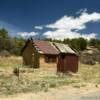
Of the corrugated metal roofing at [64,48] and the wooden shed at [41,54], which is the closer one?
the wooden shed at [41,54]

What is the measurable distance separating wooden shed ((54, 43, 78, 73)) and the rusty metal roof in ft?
2.80

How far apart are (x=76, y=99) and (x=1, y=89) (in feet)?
20.7

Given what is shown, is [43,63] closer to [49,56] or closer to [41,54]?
[49,56]

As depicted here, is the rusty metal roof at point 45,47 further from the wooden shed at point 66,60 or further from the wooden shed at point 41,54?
the wooden shed at point 66,60

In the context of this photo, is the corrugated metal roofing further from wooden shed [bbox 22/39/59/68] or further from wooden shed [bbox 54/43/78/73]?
wooden shed [bbox 22/39/59/68]

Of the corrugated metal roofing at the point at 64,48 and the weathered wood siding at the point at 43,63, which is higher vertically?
the corrugated metal roofing at the point at 64,48

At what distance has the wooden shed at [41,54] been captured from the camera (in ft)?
147

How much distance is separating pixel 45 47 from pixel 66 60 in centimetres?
398

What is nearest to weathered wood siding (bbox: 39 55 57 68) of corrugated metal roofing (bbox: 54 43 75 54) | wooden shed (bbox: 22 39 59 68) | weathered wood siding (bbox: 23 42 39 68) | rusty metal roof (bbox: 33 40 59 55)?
wooden shed (bbox: 22 39 59 68)

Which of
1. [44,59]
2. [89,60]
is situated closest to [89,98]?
[44,59]

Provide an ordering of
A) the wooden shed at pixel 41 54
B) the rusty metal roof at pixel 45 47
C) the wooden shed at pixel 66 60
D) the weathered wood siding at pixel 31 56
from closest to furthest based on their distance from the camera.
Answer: the wooden shed at pixel 41 54 → the rusty metal roof at pixel 45 47 → the weathered wood siding at pixel 31 56 → the wooden shed at pixel 66 60

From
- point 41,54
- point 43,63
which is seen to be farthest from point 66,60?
point 41,54

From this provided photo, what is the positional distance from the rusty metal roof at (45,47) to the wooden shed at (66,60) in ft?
2.80

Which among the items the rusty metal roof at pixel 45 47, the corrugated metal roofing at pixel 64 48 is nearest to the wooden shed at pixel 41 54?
the rusty metal roof at pixel 45 47
